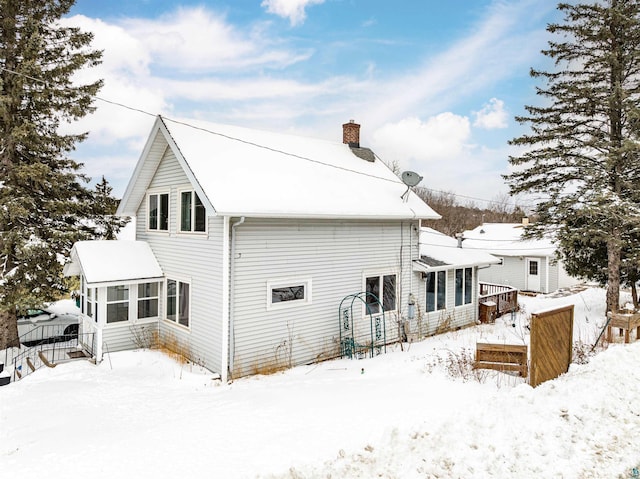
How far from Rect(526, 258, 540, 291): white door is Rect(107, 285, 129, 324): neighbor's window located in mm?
24598

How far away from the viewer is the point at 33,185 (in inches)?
486

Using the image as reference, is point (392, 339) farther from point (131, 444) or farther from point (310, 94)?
point (310, 94)

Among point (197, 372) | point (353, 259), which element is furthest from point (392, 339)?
point (197, 372)

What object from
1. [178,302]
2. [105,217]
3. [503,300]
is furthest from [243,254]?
[503,300]

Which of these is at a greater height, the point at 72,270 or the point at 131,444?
the point at 72,270

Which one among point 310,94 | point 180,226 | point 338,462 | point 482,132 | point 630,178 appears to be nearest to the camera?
point 338,462

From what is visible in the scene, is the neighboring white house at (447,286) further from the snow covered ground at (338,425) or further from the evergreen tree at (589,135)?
the snow covered ground at (338,425)

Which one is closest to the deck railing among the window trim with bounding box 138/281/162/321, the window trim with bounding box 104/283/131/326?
the window trim with bounding box 104/283/131/326

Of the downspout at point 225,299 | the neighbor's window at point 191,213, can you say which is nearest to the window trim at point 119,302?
the neighbor's window at point 191,213

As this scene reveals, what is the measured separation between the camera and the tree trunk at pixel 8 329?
1198 centimetres

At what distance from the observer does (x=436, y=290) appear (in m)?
14.6

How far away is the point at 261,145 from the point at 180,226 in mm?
3772

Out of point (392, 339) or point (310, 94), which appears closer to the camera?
point (392, 339)

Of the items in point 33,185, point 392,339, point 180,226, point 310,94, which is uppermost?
point 310,94
